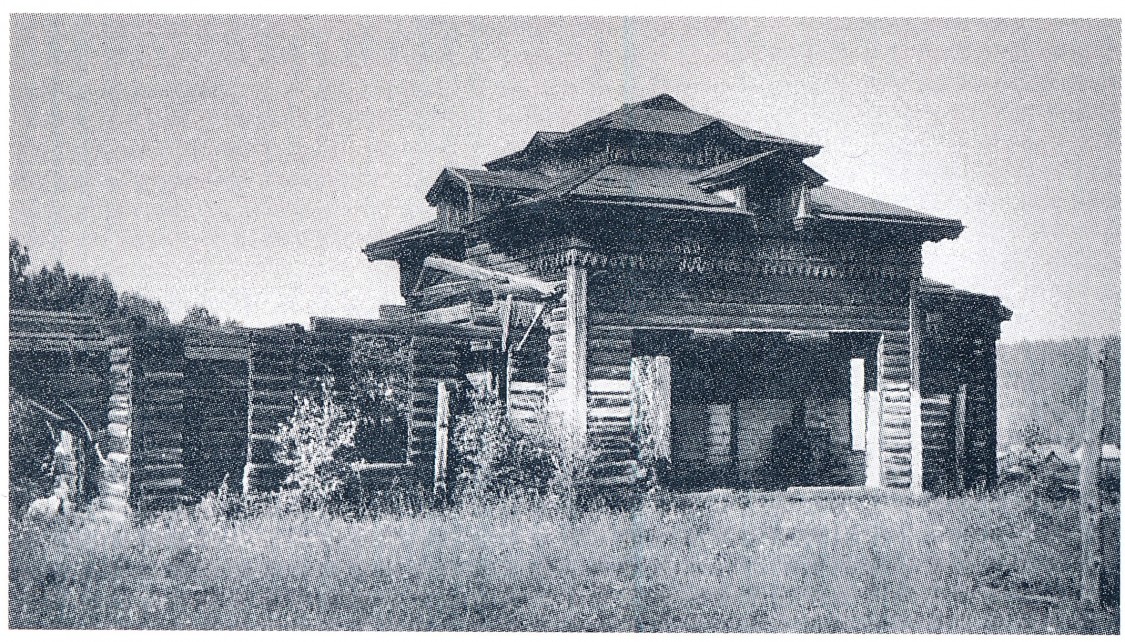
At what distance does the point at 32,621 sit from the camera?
399 inches

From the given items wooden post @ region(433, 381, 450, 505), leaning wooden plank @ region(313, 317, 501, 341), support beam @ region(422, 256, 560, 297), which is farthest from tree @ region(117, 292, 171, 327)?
support beam @ region(422, 256, 560, 297)

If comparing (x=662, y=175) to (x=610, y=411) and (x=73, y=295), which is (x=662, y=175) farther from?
(x=73, y=295)

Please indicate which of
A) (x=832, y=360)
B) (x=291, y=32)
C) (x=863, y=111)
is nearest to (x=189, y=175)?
(x=291, y=32)

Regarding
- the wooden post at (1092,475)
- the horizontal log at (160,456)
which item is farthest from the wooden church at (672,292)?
the wooden post at (1092,475)

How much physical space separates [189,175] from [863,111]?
348 inches

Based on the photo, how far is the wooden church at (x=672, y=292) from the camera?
14445 millimetres

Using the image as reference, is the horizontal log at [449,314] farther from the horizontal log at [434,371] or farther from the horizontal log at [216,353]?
the horizontal log at [216,353]

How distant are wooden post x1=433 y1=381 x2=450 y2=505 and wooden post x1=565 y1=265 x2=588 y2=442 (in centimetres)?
167

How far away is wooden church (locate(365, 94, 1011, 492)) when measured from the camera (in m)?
14.4

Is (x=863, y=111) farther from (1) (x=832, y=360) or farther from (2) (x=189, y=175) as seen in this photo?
(2) (x=189, y=175)

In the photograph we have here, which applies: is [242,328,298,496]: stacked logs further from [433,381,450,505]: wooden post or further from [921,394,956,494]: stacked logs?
[921,394,956,494]: stacked logs

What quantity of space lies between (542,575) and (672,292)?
17.5ft

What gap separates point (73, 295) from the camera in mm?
13078

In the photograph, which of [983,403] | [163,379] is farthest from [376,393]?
[983,403]
